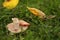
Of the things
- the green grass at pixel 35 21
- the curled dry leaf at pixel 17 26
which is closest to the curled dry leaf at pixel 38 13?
the green grass at pixel 35 21

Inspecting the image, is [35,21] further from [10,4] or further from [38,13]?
[10,4]

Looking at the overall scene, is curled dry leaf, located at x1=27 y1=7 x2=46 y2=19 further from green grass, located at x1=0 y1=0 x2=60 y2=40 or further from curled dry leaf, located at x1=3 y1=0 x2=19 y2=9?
curled dry leaf, located at x1=3 y1=0 x2=19 y2=9

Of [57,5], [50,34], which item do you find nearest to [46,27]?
[50,34]

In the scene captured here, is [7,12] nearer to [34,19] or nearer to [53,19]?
[34,19]

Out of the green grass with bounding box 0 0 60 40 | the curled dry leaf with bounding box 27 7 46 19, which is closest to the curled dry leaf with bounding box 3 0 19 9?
the green grass with bounding box 0 0 60 40

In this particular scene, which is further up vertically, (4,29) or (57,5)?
(57,5)

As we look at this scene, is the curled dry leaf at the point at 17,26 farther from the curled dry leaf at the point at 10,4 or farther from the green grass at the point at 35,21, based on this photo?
the curled dry leaf at the point at 10,4
